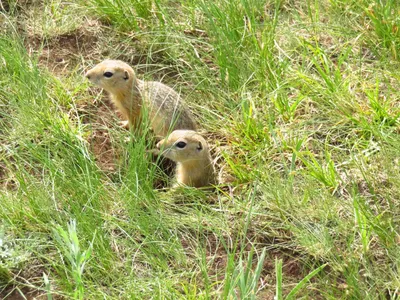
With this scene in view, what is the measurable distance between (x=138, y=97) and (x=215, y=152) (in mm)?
727

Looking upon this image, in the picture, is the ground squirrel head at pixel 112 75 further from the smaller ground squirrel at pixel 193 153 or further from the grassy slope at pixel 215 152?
the smaller ground squirrel at pixel 193 153

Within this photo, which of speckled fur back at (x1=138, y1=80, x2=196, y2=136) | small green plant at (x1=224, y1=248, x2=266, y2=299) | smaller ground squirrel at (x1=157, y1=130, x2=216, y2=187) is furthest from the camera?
speckled fur back at (x1=138, y1=80, x2=196, y2=136)

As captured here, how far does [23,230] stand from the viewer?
3807 mm

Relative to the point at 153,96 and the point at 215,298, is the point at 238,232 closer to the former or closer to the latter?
the point at 215,298

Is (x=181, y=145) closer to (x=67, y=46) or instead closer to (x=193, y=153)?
(x=193, y=153)

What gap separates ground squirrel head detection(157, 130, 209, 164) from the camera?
14.5ft

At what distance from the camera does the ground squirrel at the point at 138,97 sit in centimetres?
464

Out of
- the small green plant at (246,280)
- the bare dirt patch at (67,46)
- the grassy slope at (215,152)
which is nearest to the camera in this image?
the small green plant at (246,280)

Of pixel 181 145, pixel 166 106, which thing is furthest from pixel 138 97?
pixel 181 145

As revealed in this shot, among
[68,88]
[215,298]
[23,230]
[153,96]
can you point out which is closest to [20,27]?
[68,88]

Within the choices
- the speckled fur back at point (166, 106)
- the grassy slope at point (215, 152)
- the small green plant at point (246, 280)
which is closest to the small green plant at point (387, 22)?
the grassy slope at point (215, 152)

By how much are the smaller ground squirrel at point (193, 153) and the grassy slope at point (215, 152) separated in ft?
0.39

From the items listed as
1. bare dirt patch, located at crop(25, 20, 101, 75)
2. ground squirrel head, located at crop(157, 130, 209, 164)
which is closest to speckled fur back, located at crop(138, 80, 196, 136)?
ground squirrel head, located at crop(157, 130, 209, 164)

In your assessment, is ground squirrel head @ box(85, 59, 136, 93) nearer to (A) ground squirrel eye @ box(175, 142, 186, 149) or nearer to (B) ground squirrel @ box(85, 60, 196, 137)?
(B) ground squirrel @ box(85, 60, 196, 137)
